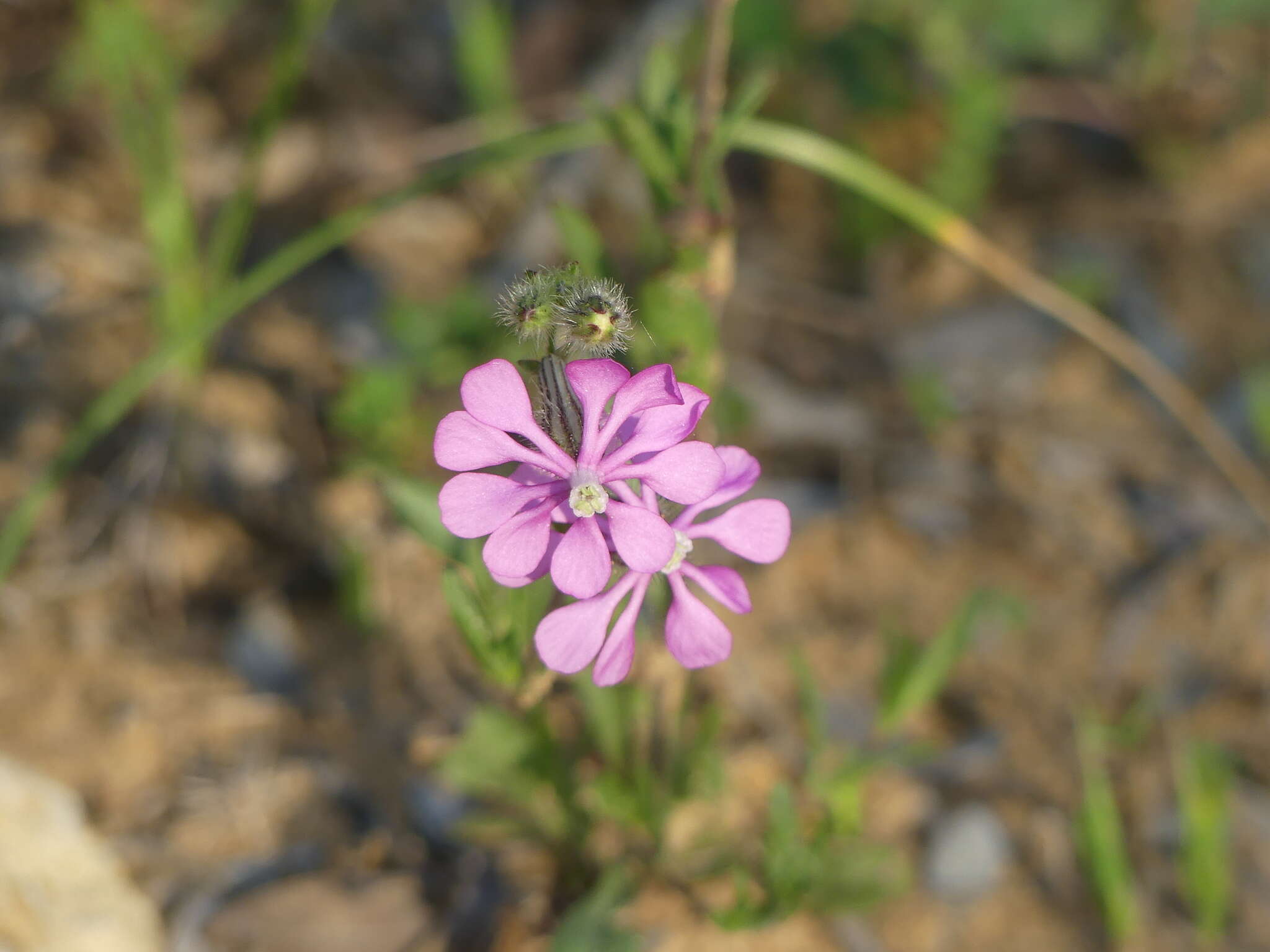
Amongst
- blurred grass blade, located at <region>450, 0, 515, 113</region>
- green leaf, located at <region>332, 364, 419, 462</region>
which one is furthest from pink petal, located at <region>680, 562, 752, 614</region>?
blurred grass blade, located at <region>450, 0, 515, 113</region>

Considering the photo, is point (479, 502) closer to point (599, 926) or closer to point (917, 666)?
point (599, 926)

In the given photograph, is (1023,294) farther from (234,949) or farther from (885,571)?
(234,949)

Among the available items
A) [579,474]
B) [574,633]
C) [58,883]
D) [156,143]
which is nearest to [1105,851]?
[574,633]

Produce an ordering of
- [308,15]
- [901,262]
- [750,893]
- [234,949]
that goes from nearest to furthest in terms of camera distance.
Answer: [234,949] < [750,893] < [308,15] < [901,262]

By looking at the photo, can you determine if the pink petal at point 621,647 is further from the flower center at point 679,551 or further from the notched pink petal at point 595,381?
the notched pink petal at point 595,381

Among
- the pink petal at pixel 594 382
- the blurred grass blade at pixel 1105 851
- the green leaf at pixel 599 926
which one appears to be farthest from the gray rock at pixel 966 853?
the pink petal at pixel 594 382

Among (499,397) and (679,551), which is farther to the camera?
(679,551)

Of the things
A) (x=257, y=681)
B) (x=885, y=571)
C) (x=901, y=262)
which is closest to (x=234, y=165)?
(x=257, y=681)

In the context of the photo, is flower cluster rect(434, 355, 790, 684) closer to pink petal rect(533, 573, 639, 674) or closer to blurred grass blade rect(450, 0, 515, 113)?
pink petal rect(533, 573, 639, 674)
